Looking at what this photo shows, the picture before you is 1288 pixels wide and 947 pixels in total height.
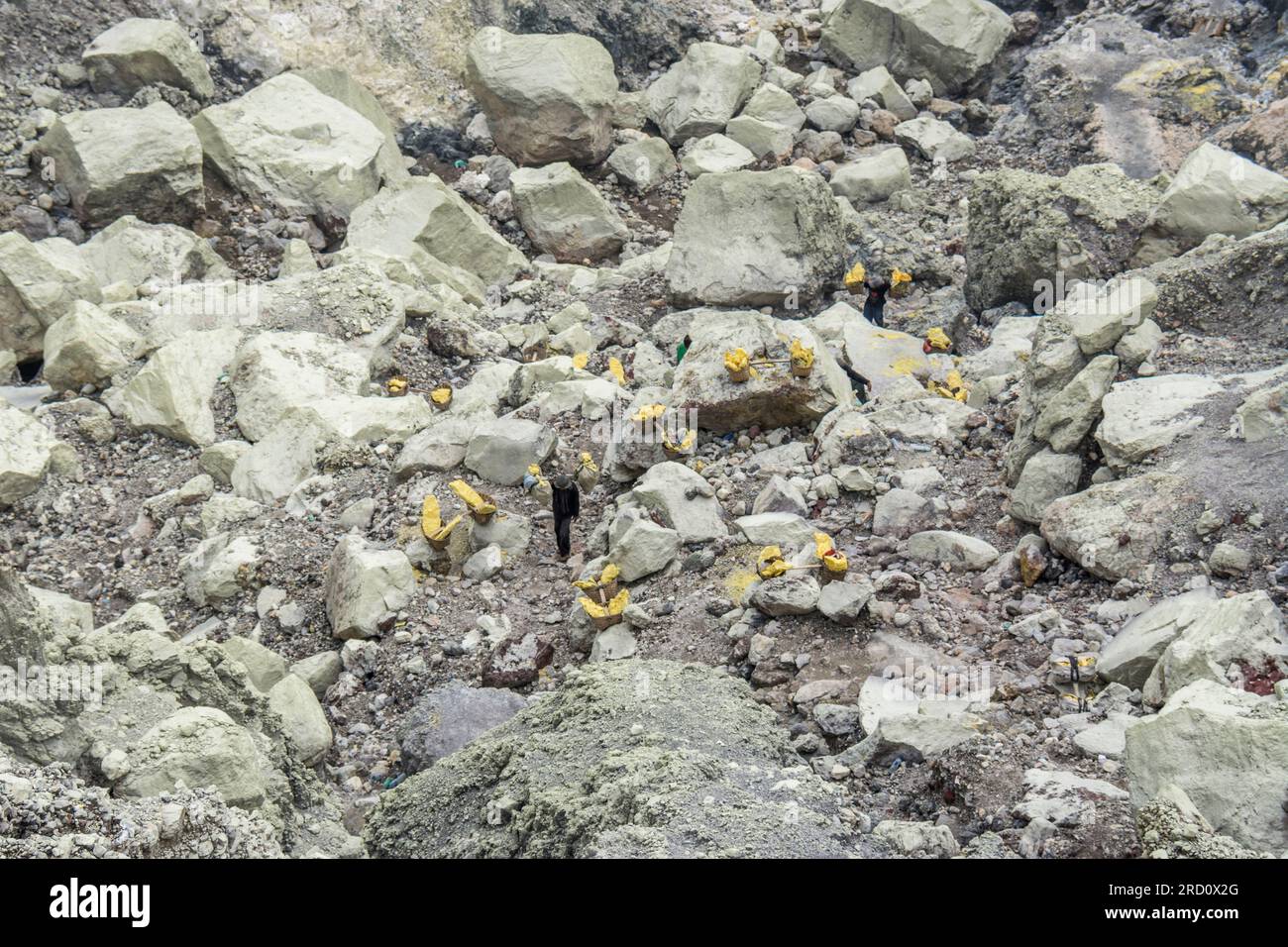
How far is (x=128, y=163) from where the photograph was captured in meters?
12.0

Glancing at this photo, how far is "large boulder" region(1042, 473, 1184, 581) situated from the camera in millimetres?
6141

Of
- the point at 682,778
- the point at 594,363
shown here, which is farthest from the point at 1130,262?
the point at 682,778

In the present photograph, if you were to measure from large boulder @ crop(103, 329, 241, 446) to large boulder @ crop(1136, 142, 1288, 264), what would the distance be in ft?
26.4

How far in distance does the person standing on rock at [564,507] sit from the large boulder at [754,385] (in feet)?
3.77

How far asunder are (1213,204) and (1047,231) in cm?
137

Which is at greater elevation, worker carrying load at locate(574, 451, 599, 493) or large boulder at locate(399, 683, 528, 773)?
worker carrying load at locate(574, 451, 599, 493)

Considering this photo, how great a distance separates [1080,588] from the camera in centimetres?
628

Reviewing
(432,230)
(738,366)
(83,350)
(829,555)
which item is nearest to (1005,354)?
(738,366)

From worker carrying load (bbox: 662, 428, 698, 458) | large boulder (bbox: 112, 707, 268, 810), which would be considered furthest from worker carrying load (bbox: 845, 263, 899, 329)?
large boulder (bbox: 112, 707, 268, 810)

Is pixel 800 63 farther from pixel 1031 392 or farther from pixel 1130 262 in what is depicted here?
pixel 1031 392

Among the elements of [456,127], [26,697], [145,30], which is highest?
[145,30]

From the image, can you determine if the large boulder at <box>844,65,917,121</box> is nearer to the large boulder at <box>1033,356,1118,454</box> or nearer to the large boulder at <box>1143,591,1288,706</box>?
the large boulder at <box>1033,356,1118,454</box>

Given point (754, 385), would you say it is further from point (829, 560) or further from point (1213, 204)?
point (1213, 204)

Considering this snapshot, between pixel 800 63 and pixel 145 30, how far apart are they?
27.8 feet
